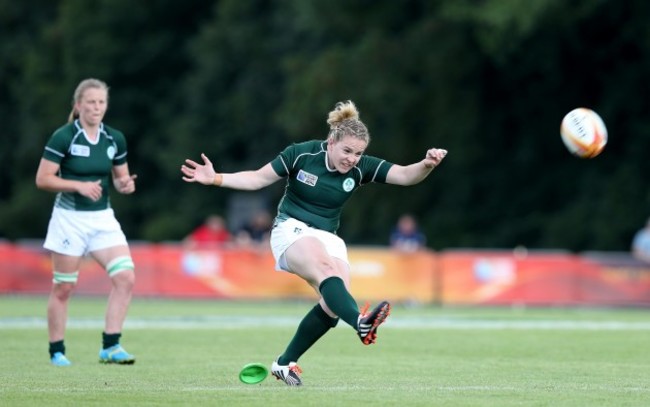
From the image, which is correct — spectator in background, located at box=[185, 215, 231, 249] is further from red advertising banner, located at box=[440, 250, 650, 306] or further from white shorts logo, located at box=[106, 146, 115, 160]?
white shorts logo, located at box=[106, 146, 115, 160]

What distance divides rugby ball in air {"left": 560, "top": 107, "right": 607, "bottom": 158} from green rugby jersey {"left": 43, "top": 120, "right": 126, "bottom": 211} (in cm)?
391

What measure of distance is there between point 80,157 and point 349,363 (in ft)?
9.46

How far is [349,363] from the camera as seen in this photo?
466 inches

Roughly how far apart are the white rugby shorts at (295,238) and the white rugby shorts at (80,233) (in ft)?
7.41

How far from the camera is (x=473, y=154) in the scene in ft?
124

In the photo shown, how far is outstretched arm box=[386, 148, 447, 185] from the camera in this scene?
9.99m

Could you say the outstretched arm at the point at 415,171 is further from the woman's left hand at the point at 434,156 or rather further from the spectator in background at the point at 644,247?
the spectator in background at the point at 644,247

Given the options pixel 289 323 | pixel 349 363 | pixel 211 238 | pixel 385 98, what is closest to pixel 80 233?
pixel 349 363

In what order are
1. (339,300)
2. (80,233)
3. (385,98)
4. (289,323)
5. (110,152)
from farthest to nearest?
(385,98)
(289,323)
(110,152)
(80,233)
(339,300)

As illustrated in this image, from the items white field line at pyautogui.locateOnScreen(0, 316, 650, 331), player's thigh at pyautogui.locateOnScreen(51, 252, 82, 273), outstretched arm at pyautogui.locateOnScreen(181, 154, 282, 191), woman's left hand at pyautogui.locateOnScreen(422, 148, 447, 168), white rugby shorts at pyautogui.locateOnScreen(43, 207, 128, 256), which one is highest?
woman's left hand at pyautogui.locateOnScreen(422, 148, 447, 168)

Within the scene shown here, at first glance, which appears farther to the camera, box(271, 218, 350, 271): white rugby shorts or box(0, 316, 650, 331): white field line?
box(0, 316, 650, 331): white field line

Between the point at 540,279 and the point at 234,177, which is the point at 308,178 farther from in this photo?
the point at 540,279

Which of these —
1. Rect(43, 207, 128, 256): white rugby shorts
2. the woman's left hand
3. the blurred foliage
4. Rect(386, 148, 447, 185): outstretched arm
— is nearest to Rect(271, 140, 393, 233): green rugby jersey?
Rect(386, 148, 447, 185): outstretched arm

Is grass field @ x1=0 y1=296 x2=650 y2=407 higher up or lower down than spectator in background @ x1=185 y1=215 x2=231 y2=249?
lower down
